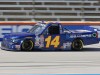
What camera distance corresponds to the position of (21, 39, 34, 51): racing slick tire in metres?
15.8

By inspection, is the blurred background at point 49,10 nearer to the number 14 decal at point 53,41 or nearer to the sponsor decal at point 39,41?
the number 14 decal at point 53,41

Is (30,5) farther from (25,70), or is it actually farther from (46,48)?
(25,70)

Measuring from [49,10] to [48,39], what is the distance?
466 inches

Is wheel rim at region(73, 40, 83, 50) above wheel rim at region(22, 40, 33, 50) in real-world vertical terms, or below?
below

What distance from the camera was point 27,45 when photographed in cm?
1590

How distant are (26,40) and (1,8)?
491 inches

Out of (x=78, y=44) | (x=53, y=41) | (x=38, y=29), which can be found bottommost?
(x=78, y=44)

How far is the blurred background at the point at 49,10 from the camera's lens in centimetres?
2725

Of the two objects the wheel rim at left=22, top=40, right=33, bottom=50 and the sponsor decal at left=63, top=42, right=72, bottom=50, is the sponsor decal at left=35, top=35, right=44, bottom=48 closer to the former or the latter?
the wheel rim at left=22, top=40, right=33, bottom=50

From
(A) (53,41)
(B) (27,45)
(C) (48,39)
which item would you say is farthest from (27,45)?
(A) (53,41)

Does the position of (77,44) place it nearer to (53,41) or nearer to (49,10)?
(53,41)

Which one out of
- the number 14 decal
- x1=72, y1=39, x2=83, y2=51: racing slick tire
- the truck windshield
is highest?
the truck windshield

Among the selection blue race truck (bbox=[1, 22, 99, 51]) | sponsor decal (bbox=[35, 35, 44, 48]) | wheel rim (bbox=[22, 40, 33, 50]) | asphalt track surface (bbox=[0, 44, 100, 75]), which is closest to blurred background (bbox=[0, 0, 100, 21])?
blue race truck (bbox=[1, 22, 99, 51])

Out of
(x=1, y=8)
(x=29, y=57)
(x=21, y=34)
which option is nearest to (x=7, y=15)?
(x=1, y=8)
